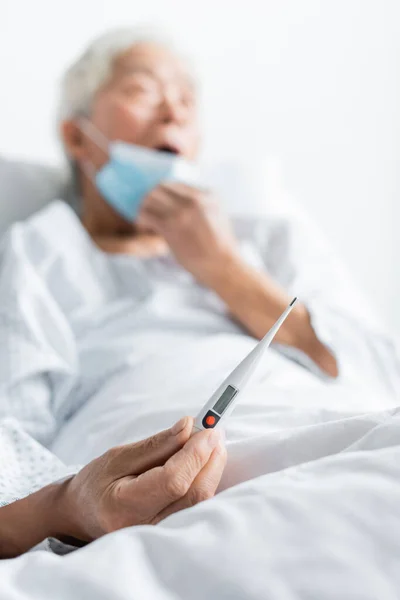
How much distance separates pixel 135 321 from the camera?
1182 mm

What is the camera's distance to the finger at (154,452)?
61 centimetres

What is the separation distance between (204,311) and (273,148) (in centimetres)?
103

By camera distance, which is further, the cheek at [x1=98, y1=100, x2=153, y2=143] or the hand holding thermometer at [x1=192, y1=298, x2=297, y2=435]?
the cheek at [x1=98, y1=100, x2=153, y2=143]

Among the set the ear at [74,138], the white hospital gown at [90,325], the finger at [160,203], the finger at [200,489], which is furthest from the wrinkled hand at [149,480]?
the ear at [74,138]

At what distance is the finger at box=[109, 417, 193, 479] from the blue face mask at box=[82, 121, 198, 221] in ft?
2.77

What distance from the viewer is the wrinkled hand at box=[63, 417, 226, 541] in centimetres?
58

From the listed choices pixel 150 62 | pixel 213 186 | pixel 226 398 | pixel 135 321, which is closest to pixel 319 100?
pixel 213 186

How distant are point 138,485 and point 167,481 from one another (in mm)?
25

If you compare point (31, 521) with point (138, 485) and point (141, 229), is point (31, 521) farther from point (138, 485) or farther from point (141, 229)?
point (141, 229)

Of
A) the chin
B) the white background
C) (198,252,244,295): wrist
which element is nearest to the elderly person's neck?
the chin

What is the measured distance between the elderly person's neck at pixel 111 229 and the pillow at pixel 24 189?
0.09 m

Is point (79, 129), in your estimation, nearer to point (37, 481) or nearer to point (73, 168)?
point (73, 168)

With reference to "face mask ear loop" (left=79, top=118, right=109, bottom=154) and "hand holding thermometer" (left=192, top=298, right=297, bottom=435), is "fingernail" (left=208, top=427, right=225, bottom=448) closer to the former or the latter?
"hand holding thermometer" (left=192, top=298, right=297, bottom=435)

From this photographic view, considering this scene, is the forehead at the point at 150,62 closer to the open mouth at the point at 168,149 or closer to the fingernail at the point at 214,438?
the open mouth at the point at 168,149
